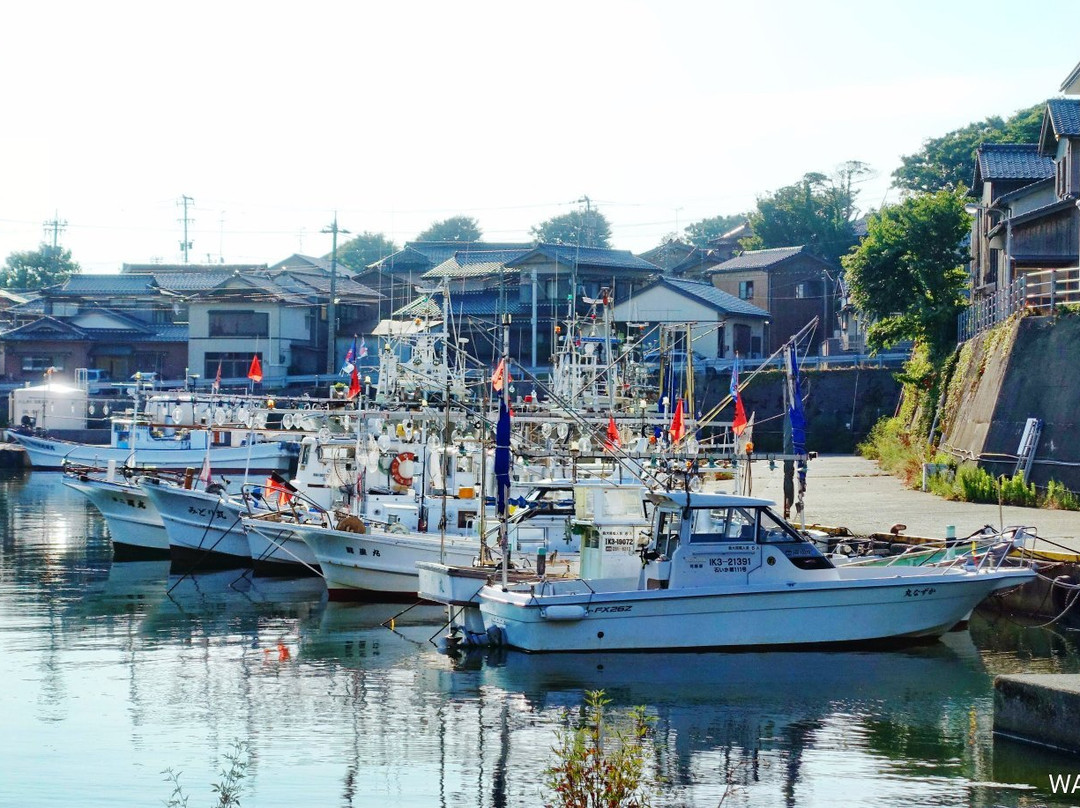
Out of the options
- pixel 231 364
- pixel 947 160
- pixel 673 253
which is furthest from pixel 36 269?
pixel 947 160

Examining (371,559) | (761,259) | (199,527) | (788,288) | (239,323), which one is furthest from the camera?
(761,259)

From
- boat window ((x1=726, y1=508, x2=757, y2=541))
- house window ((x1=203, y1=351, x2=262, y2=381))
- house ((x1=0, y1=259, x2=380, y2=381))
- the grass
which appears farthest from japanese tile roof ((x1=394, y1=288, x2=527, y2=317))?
the grass

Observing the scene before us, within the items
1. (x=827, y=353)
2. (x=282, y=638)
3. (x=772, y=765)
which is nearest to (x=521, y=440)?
(x=282, y=638)

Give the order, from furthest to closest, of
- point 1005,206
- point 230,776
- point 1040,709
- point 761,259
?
point 761,259
point 1005,206
point 1040,709
point 230,776

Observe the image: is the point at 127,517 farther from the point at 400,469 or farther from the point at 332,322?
the point at 332,322

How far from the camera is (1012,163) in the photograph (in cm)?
4806

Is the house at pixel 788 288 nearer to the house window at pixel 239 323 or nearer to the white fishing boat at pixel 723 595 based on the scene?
the house window at pixel 239 323

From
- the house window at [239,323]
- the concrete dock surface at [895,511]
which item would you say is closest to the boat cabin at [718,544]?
the concrete dock surface at [895,511]

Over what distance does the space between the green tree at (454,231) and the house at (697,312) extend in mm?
47226

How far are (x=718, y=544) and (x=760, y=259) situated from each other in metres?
58.5

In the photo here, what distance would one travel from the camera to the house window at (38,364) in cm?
7888

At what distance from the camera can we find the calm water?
13.9 meters

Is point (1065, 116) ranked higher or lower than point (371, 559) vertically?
higher

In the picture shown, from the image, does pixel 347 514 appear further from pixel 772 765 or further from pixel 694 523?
pixel 772 765
